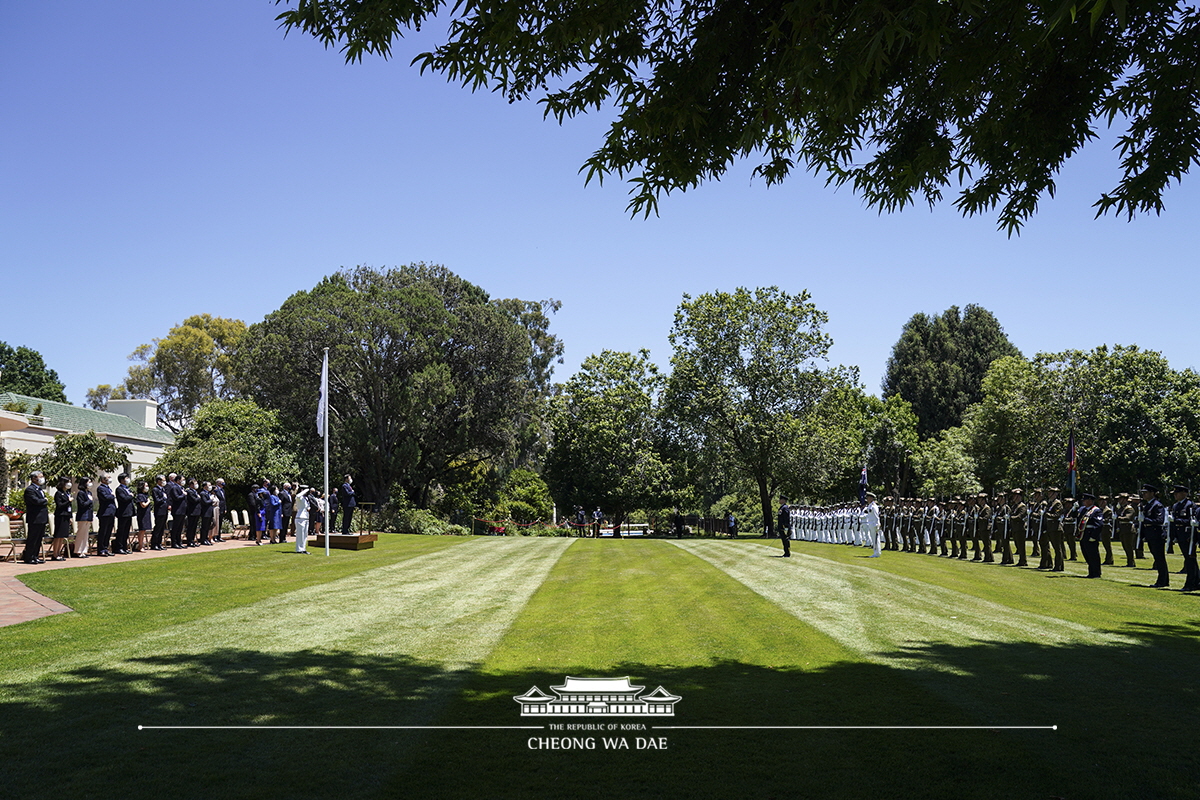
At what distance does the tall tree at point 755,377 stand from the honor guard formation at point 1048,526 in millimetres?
13263

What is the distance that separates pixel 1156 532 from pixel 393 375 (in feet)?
116

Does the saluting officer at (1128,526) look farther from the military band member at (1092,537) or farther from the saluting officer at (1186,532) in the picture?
the saluting officer at (1186,532)

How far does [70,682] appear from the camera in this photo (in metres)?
7.27

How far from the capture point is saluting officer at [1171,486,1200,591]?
52.5 feet

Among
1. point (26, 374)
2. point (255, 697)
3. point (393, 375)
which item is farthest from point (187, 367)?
point (255, 697)

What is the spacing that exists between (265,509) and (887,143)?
26256 millimetres

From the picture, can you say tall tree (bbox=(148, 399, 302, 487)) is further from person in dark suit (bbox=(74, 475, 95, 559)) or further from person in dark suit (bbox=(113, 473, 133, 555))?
person in dark suit (bbox=(74, 475, 95, 559))

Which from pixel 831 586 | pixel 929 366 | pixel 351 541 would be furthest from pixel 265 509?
pixel 929 366

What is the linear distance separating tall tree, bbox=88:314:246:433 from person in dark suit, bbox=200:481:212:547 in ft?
153

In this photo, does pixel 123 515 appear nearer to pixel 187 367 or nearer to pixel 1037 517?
pixel 1037 517

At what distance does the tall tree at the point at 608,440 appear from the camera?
56125 mm

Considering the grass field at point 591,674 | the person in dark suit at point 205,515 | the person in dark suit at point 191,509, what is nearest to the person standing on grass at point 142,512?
the person in dark suit at point 191,509

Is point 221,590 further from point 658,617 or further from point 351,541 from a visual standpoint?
point 351,541

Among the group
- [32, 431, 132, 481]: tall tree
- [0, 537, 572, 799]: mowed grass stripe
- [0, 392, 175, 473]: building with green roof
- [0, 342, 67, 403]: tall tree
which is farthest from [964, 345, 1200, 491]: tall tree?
[0, 342, 67, 403]: tall tree
